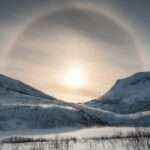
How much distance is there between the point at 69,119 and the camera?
536 ft

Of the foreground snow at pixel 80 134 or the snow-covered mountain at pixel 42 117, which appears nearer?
the foreground snow at pixel 80 134

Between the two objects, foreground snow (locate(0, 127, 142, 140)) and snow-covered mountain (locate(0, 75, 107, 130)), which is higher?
snow-covered mountain (locate(0, 75, 107, 130))

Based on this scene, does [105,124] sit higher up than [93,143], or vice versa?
[105,124]

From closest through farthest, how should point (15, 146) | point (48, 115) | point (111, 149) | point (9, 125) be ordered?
1. point (111, 149)
2. point (15, 146)
3. point (9, 125)
4. point (48, 115)

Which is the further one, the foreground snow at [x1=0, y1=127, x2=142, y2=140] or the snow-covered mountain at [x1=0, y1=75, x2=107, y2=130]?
the snow-covered mountain at [x1=0, y1=75, x2=107, y2=130]

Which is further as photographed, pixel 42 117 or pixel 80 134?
pixel 42 117

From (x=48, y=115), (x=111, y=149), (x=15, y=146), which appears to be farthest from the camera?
(x=48, y=115)

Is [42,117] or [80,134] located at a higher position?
[42,117]

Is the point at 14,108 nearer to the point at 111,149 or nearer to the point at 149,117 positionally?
the point at 149,117

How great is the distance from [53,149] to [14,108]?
103506 mm

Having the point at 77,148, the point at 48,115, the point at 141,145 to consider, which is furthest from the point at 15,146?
the point at 48,115

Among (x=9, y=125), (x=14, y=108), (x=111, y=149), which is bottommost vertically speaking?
(x=111, y=149)

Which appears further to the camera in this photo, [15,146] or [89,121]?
[89,121]

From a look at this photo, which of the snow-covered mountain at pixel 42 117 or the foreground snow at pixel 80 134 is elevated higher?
the snow-covered mountain at pixel 42 117
